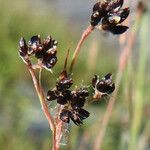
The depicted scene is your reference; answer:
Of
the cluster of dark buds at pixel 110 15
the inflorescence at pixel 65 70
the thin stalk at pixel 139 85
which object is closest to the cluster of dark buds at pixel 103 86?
the inflorescence at pixel 65 70

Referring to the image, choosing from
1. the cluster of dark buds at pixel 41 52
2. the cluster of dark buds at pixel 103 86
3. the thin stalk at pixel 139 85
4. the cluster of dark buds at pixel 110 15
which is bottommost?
the thin stalk at pixel 139 85

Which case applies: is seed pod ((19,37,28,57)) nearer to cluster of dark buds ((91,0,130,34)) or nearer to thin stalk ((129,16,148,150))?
cluster of dark buds ((91,0,130,34))

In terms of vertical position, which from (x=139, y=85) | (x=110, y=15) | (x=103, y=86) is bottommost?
(x=139, y=85)

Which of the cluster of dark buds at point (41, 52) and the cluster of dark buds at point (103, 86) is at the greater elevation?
the cluster of dark buds at point (41, 52)

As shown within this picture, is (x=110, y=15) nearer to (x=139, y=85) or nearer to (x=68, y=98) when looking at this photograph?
(x=68, y=98)

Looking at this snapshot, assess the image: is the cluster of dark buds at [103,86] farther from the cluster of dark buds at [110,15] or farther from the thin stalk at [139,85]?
the thin stalk at [139,85]

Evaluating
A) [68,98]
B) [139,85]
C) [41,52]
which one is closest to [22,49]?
[41,52]

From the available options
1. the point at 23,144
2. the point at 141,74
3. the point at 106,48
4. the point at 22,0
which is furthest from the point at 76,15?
the point at 141,74
